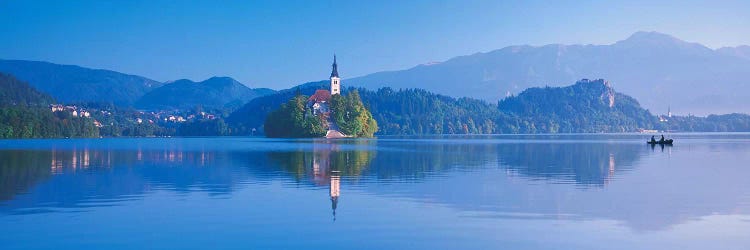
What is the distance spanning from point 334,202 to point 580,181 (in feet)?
48.6

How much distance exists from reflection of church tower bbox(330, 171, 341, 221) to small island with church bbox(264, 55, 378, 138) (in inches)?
5199

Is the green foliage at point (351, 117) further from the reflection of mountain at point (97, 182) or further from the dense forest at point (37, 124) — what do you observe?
the reflection of mountain at point (97, 182)

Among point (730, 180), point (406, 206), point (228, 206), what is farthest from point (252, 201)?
point (730, 180)

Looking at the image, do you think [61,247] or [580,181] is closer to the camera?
[61,247]

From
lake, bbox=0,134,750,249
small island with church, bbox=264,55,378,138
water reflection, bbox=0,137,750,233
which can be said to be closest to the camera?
lake, bbox=0,134,750,249

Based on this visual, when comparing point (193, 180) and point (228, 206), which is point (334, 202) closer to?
point (228, 206)

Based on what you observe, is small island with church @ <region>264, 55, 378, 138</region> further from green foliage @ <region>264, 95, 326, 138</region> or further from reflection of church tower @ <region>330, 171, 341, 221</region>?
reflection of church tower @ <region>330, 171, 341, 221</region>

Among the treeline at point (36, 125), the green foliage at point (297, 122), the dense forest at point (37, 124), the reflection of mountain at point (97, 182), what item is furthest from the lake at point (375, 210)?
the dense forest at point (37, 124)

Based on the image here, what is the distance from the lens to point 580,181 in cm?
3584

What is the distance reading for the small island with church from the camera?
173500mm

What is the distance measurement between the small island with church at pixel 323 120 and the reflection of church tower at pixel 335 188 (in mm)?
132066

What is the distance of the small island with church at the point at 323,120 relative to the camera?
174 metres

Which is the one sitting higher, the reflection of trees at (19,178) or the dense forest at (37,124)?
the dense forest at (37,124)

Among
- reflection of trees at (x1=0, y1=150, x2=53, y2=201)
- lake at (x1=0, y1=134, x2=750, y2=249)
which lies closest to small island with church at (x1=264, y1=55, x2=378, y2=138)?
reflection of trees at (x1=0, y1=150, x2=53, y2=201)
